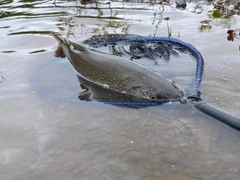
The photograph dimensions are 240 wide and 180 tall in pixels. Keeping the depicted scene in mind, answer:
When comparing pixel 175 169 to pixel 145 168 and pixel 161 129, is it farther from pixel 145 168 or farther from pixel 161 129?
pixel 161 129

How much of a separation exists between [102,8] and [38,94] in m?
4.76

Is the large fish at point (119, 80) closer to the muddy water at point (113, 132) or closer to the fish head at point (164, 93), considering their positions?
the fish head at point (164, 93)

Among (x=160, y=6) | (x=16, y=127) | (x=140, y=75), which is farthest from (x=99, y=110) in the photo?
(x=160, y=6)

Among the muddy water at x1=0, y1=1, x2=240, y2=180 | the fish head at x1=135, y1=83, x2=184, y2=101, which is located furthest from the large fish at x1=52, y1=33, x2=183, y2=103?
the muddy water at x1=0, y1=1, x2=240, y2=180

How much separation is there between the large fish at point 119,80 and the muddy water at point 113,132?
17 cm

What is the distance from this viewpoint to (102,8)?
7.96m

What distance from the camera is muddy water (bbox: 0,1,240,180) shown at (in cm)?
254

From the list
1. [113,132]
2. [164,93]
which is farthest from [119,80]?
[113,132]

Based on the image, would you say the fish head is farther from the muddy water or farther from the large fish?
the muddy water

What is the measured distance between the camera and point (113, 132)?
3047mm

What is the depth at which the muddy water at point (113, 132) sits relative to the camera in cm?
254

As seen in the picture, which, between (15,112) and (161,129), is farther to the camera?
(15,112)

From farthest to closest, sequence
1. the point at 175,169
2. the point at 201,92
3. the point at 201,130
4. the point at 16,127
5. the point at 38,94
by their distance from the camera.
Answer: the point at 38,94 < the point at 201,92 < the point at 16,127 < the point at 201,130 < the point at 175,169

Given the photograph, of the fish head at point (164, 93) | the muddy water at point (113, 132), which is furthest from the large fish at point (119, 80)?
the muddy water at point (113, 132)
